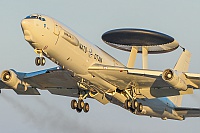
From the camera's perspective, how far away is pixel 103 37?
6341 centimetres

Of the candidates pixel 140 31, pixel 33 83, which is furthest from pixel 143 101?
pixel 33 83

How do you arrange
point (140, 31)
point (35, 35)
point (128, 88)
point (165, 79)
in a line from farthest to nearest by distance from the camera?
point (140, 31) → point (128, 88) → point (165, 79) → point (35, 35)

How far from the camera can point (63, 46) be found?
4900 centimetres

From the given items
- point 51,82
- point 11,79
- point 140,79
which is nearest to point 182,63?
point 140,79

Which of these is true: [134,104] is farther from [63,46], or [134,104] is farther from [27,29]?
[27,29]

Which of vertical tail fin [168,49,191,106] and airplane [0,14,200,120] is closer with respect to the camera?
airplane [0,14,200,120]

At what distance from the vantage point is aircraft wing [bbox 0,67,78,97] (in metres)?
54.9

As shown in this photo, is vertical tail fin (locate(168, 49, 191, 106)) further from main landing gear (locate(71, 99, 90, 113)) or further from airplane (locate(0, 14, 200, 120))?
main landing gear (locate(71, 99, 90, 113))

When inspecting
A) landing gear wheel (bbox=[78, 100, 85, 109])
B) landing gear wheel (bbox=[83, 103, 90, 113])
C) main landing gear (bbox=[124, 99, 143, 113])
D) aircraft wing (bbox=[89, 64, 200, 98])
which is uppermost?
aircraft wing (bbox=[89, 64, 200, 98])

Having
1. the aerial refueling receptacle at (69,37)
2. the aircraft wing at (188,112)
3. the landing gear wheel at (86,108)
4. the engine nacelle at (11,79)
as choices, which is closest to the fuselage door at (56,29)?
the aerial refueling receptacle at (69,37)

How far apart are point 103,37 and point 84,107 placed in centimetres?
941

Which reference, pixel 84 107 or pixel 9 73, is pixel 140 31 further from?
pixel 9 73

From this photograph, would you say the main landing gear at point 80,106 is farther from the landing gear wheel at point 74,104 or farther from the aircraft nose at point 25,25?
the aircraft nose at point 25,25

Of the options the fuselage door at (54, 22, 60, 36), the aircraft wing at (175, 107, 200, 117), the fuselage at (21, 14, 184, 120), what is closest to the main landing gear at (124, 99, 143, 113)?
the fuselage at (21, 14, 184, 120)
